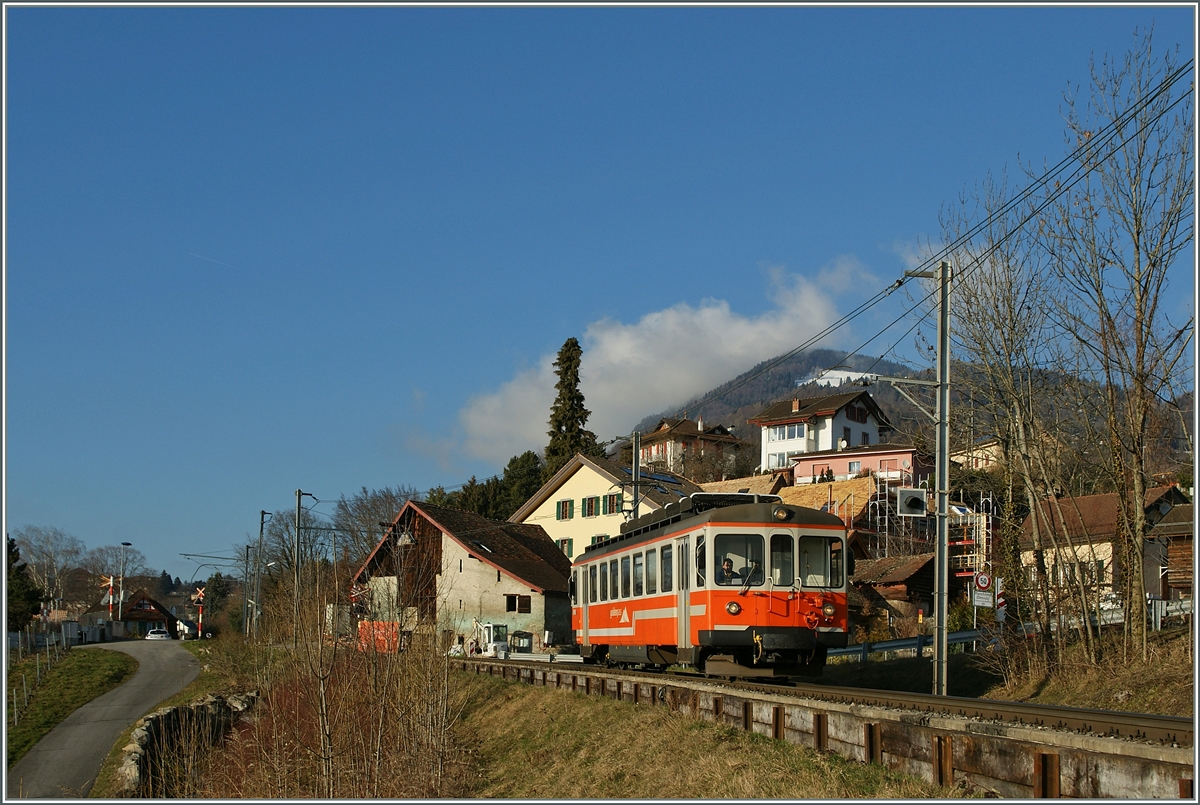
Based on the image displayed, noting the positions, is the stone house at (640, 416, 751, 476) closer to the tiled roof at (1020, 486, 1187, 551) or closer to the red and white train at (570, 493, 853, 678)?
the tiled roof at (1020, 486, 1187, 551)

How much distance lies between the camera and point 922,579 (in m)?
39.7

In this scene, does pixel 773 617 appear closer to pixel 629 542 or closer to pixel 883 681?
pixel 629 542

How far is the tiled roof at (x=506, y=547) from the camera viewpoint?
44.4 meters

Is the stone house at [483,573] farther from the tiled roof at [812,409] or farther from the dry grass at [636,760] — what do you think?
the tiled roof at [812,409]

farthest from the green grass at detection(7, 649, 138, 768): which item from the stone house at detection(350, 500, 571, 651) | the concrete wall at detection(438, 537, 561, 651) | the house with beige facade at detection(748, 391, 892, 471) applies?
the house with beige facade at detection(748, 391, 892, 471)

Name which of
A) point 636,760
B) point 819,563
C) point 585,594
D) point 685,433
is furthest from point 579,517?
point 685,433

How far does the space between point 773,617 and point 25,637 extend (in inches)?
1802

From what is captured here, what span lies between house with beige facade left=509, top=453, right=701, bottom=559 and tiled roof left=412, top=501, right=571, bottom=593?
1626 millimetres

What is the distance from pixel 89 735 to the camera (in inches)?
1299

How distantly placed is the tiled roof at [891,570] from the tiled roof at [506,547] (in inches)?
463

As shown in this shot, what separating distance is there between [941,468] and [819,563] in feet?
7.81

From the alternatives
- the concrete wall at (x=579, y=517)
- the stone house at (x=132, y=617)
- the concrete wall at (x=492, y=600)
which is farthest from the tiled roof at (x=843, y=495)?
the stone house at (x=132, y=617)

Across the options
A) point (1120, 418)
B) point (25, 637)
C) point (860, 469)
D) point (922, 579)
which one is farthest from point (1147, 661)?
point (860, 469)

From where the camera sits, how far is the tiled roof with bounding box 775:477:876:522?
52500mm
